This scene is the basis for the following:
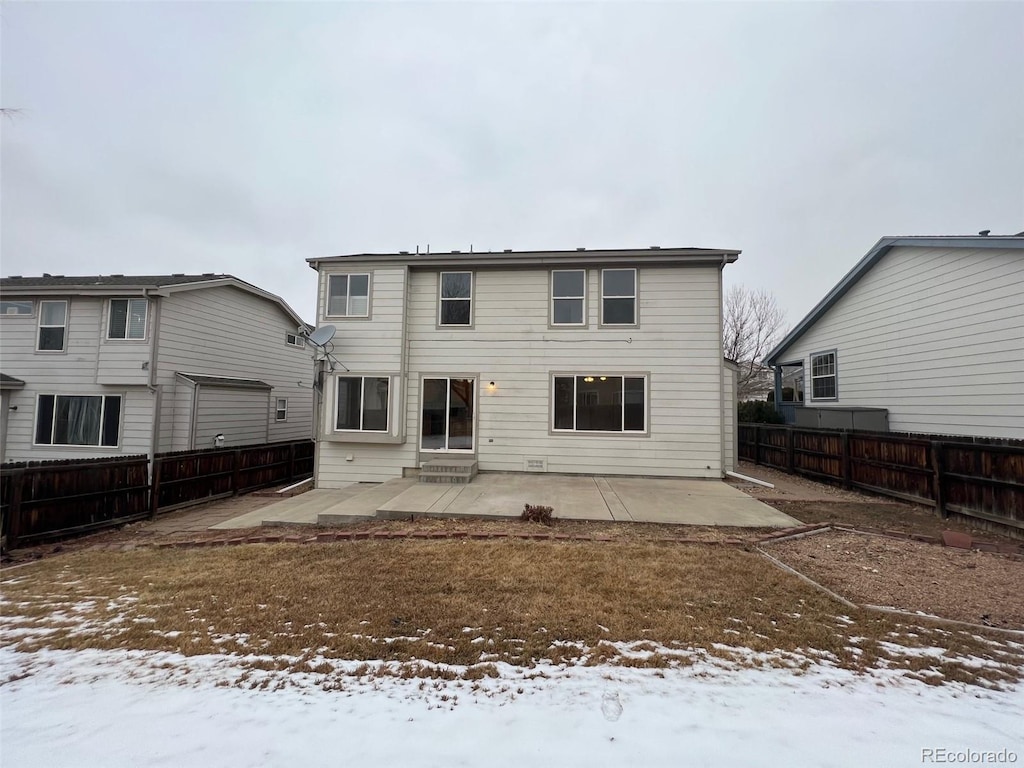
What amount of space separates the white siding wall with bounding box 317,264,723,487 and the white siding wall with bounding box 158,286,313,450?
223 inches

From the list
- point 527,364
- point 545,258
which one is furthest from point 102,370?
point 545,258

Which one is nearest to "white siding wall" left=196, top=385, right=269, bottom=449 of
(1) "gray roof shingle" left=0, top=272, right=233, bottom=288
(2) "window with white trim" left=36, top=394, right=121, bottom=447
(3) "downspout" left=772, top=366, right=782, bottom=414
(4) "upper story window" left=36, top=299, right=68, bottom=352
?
(2) "window with white trim" left=36, top=394, right=121, bottom=447

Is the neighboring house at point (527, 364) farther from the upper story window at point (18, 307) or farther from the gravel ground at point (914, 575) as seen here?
the upper story window at point (18, 307)

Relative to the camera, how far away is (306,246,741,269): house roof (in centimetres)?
999

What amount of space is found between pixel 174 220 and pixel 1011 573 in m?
A: 41.7

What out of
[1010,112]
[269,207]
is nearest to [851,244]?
[1010,112]

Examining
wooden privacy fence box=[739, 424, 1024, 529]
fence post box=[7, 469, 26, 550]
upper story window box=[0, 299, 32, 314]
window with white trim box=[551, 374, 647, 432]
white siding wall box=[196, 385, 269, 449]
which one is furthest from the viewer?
white siding wall box=[196, 385, 269, 449]

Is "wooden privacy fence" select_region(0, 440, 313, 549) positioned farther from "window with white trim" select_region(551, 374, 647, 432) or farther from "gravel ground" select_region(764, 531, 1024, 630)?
"gravel ground" select_region(764, 531, 1024, 630)

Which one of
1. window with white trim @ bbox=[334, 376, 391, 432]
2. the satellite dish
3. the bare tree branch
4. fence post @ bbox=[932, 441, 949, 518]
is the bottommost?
fence post @ bbox=[932, 441, 949, 518]

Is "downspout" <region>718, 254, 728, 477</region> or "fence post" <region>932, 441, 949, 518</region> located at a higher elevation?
"downspout" <region>718, 254, 728, 477</region>

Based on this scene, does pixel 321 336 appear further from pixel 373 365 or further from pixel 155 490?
pixel 155 490

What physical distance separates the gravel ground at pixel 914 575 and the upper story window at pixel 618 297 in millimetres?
6196

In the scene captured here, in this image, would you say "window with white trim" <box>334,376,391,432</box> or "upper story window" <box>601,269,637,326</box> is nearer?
"upper story window" <box>601,269,637,326</box>

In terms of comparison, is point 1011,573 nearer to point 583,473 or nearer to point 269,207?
point 583,473
